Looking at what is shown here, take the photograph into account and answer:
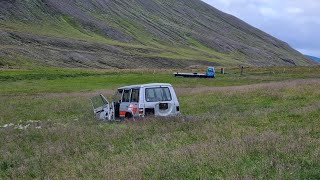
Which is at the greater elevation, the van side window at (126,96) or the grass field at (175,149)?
the van side window at (126,96)

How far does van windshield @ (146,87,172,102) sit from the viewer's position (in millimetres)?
20472

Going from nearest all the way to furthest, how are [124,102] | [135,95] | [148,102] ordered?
[148,102]
[135,95]
[124,102]

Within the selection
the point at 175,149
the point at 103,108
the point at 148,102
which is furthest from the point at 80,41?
the point at 175,149

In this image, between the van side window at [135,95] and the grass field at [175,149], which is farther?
the van side window at [135,95]

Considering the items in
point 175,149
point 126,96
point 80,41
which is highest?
point 80,41

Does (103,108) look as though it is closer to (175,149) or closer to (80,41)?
(175,149)

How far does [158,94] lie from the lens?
20625 mm

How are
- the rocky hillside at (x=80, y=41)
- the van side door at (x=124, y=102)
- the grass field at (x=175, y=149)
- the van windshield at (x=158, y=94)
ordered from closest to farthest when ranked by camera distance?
the grass field at (x=175, y=149), the van windshield at (x=158, y=94), the van side door at (x=124, y=102), the rocky hillside at (x=80, y=41)

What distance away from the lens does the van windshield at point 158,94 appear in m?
20.5

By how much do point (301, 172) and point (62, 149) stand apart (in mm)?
7476

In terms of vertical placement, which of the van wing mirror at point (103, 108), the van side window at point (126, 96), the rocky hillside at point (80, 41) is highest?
the rocky hillside at point (80, 41)

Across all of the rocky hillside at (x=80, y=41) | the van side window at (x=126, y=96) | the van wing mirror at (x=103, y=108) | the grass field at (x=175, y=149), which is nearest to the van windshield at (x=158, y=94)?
the van side window at (x=126, y=96)

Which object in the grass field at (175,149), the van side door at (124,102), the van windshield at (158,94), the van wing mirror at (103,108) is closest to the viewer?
the grass field at (175,149)

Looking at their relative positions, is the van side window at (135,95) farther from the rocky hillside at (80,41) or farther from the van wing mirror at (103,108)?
the rocky hillside at (80,41)
